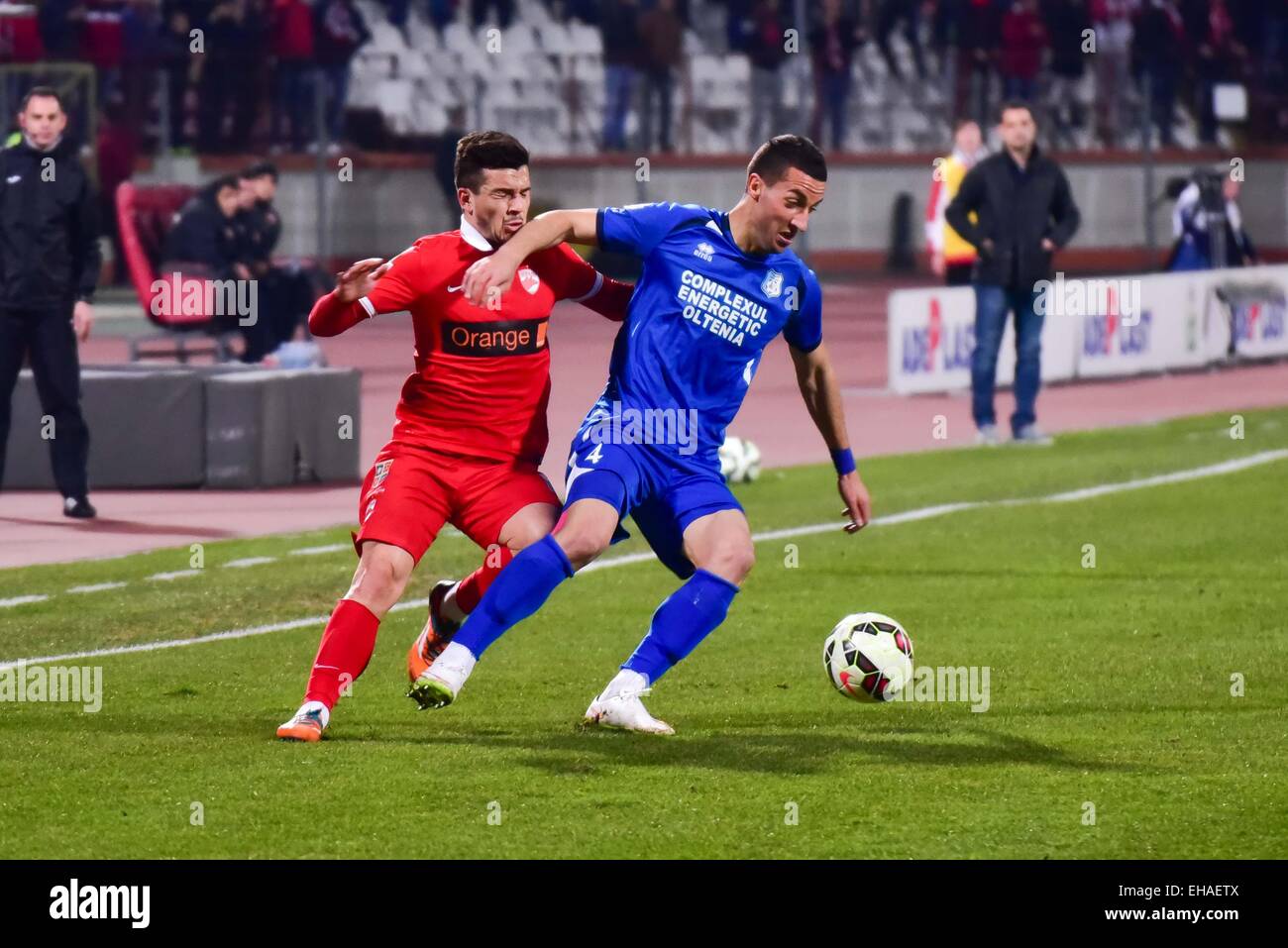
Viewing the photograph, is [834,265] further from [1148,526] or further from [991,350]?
[1148,526]

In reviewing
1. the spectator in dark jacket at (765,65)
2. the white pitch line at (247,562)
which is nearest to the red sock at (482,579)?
the white pitch line at (247,562)

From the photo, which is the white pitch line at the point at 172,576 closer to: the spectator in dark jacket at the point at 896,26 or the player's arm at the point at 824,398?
the player's arm at the point at 824,398

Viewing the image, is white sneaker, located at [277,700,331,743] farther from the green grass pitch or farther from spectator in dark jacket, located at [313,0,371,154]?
spectator in dark jacket, located at [313,0,371,154]

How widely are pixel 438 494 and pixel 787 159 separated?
156 centimetres

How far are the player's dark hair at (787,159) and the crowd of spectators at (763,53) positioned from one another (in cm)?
1891

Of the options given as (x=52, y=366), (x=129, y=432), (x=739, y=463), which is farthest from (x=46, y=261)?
(x=739, y=463)

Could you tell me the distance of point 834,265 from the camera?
3553 centimetres

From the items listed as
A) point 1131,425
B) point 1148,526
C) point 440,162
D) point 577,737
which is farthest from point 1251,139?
point 577,737

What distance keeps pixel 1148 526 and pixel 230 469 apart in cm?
571

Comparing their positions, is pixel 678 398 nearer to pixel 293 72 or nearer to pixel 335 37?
pixel 293 72

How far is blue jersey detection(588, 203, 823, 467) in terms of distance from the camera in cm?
765

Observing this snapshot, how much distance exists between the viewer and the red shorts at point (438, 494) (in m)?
7.70

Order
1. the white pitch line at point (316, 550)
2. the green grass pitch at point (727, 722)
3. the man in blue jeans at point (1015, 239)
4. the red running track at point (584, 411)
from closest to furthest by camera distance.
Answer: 1. the green grass pitch at point (727, 722)
2. the white pitch line at point (316, 550)
3. the red running track at point (584, 411)
4. the man in blue jeans at point (1015, 239)

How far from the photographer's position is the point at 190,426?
15.2 metres
